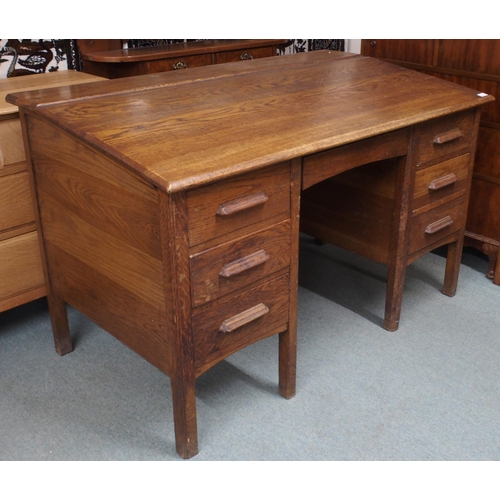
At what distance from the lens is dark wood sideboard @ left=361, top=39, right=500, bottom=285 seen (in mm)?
2693

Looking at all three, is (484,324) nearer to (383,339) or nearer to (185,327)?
(383,339)

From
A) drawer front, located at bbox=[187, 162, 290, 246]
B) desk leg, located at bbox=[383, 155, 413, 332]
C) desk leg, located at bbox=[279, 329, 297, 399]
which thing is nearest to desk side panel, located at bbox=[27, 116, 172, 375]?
drawer front, located at bbox=[187, 162, 290, 246]

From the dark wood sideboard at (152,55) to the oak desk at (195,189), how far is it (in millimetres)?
633

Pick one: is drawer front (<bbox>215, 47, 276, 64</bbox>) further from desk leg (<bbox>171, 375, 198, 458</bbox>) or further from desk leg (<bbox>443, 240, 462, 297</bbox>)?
desk leg (<bbox>171, 375, 198, 458</bbox>)

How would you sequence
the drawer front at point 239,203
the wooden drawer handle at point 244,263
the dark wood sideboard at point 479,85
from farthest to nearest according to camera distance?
the dark wood sideboard at point 479,85
the wooden drawer handle at point 244,263
the drawer front at point 239,203

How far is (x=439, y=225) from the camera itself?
2549 mm

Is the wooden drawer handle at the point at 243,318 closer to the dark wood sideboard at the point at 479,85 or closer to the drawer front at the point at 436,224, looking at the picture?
the drawer front at the point at 436,224

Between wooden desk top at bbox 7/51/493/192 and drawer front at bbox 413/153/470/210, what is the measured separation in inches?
9.2

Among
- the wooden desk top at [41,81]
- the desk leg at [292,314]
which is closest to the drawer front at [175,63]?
the wooden desk top at [41,81]

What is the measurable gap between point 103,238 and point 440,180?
1.27 meters

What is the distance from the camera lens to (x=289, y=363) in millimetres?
2127

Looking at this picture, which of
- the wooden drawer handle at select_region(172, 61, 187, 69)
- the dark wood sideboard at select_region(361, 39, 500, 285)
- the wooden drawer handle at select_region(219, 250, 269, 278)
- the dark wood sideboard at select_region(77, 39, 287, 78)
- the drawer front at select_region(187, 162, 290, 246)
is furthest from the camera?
the wooden drawer handle at select_region(172, 61, 187, 69)

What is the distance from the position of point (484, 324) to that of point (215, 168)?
1.49 m

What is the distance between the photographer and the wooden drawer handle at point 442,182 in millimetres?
2436
